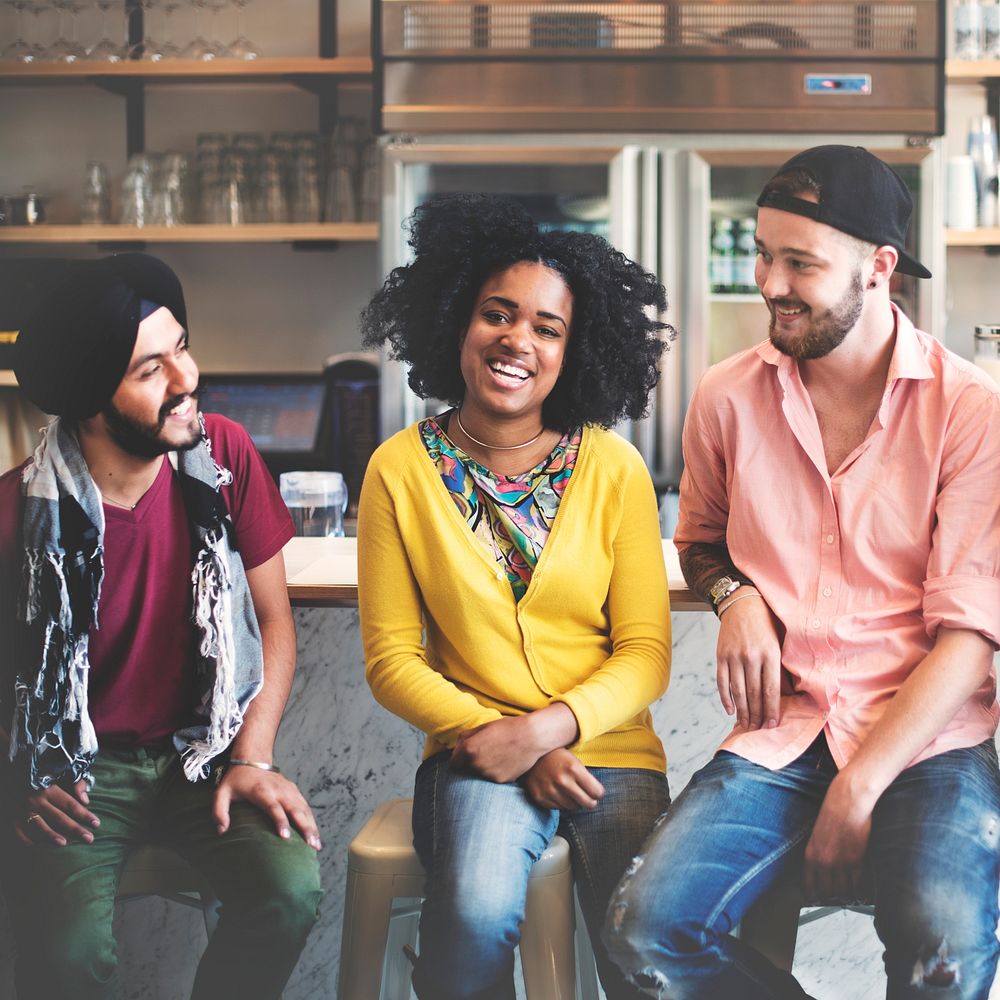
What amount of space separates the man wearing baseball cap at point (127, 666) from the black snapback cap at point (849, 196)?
2.41ft

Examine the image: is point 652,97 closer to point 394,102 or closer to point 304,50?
point 394,102

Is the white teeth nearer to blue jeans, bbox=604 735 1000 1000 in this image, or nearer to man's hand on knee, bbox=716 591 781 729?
man's hand on knee, bbox=716 591 781 729

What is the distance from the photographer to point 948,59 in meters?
3.21

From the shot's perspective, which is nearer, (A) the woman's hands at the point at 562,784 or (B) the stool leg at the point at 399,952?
(A) the woman's hands at the point at 562,784

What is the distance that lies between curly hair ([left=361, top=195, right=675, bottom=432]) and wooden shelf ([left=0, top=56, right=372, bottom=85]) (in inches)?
73.8

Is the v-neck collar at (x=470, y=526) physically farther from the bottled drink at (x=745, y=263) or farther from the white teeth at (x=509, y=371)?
the bottled drink at (x=745, y=263)

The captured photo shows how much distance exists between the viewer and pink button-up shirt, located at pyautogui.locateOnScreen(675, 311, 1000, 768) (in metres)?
1.33

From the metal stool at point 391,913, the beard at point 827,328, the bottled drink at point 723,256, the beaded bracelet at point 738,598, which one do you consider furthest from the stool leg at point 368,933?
the bottled drink at point 723,256

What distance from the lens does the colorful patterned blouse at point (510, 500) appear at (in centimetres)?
146

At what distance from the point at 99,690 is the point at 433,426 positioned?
51 cm

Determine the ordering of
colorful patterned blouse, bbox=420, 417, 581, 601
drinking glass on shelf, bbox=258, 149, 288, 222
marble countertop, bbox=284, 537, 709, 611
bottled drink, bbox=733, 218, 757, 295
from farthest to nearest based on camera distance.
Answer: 1. drinking glass on shelf, bbox=258, 149, 288, 222
2. bottled drink, bbox=733, 218, 757, 295
3. marble countertop, bbox=284, 537, 709, 611
4. colorful patterned blouse, bbox=420, 417, 581, 601

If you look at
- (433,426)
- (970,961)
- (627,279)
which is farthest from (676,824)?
(627,279)

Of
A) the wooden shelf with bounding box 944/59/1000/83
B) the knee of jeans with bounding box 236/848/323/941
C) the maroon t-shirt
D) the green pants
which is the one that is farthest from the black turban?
the wooden shelf with bounding box 944/59/1000/83

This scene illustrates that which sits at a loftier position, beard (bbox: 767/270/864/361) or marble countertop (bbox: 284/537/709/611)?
beard (bbox: 767/270/864/361)
